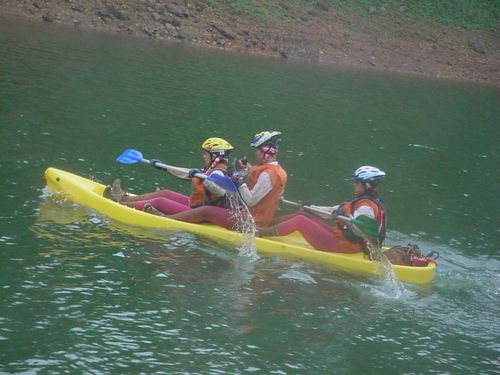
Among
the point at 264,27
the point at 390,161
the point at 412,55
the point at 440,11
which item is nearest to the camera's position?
the point at 390,161

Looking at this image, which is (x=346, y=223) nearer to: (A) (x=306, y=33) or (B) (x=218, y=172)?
(B) (x=218, y=172)

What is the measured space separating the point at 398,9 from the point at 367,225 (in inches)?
1260

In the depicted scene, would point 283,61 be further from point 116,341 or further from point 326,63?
point 116,341

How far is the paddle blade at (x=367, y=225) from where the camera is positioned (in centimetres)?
1088

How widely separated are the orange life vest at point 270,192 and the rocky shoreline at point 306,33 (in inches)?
855

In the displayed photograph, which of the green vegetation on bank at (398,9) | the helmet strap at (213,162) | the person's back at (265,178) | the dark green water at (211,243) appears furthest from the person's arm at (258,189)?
the green vegetation on bank at (398,9)

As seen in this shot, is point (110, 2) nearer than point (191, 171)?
No

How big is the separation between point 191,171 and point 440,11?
33.3 metres

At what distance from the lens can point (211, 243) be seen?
11.6 m

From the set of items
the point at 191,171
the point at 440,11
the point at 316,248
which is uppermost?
the point at 440,11

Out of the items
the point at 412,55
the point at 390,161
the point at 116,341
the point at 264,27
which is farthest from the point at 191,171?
the point at 412,55

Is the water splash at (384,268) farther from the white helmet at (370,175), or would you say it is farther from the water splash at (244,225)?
the water splash at (244,225)

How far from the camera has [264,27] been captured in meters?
35.5

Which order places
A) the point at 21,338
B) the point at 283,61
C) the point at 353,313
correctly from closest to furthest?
the point at 21,338, the point at 353,313, the point at 283,61
